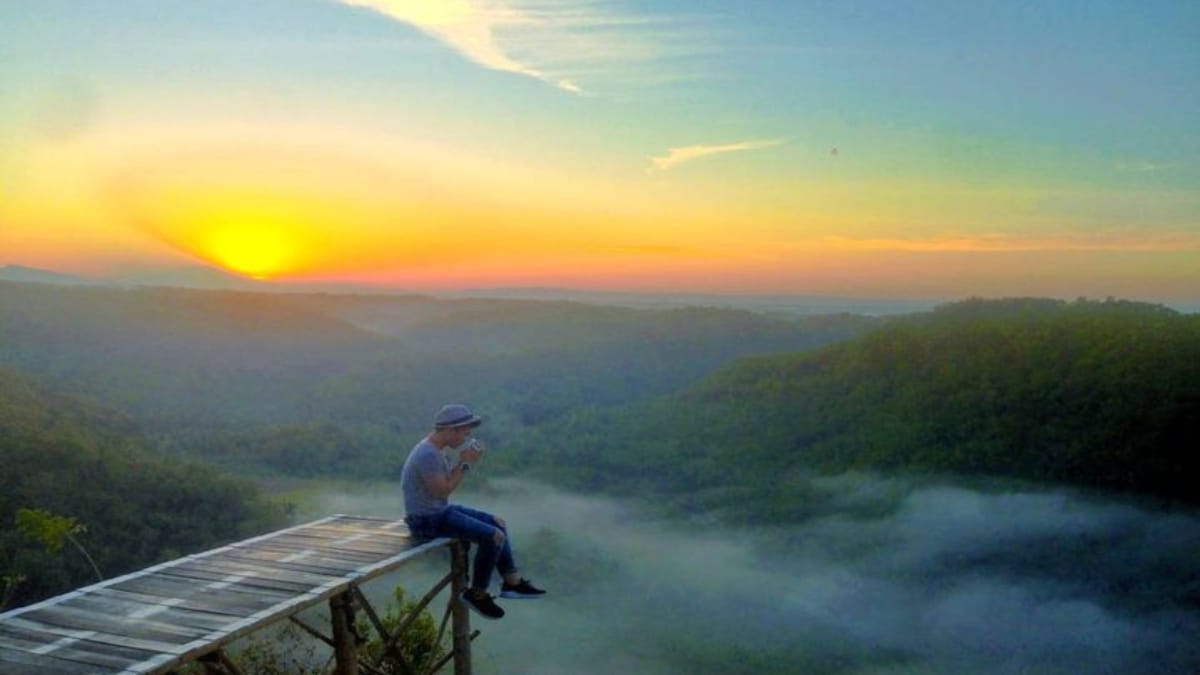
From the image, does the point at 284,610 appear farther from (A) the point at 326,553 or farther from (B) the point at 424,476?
(B) the point at 424,476

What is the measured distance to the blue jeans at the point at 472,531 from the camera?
10.4m

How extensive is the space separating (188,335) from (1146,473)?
3128 inches

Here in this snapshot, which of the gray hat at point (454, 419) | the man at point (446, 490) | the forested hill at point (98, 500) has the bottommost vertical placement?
the forested hill at point (98, 500)

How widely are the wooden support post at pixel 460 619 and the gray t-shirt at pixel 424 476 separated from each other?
919 millimetres

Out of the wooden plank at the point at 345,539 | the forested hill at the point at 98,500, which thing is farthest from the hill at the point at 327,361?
the wooden plank at the point at 345,539

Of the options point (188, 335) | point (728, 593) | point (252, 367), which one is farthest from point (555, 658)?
point (188, 335)

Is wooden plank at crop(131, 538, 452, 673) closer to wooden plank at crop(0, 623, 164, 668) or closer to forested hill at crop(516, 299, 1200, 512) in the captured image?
wooden plank at crop(0, 623, 164, 668)

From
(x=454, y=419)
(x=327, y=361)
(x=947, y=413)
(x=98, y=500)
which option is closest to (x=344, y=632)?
(x=454, y=419)

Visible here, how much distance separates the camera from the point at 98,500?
29750mm

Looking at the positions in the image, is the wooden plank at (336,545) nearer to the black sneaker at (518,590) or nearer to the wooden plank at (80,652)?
the black sneaker at (518,590)

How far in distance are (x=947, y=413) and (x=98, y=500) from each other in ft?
155

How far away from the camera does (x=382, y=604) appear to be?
33375mm

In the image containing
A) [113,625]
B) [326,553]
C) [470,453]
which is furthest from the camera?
[470,453]

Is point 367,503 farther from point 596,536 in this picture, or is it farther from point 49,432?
point 49,432
